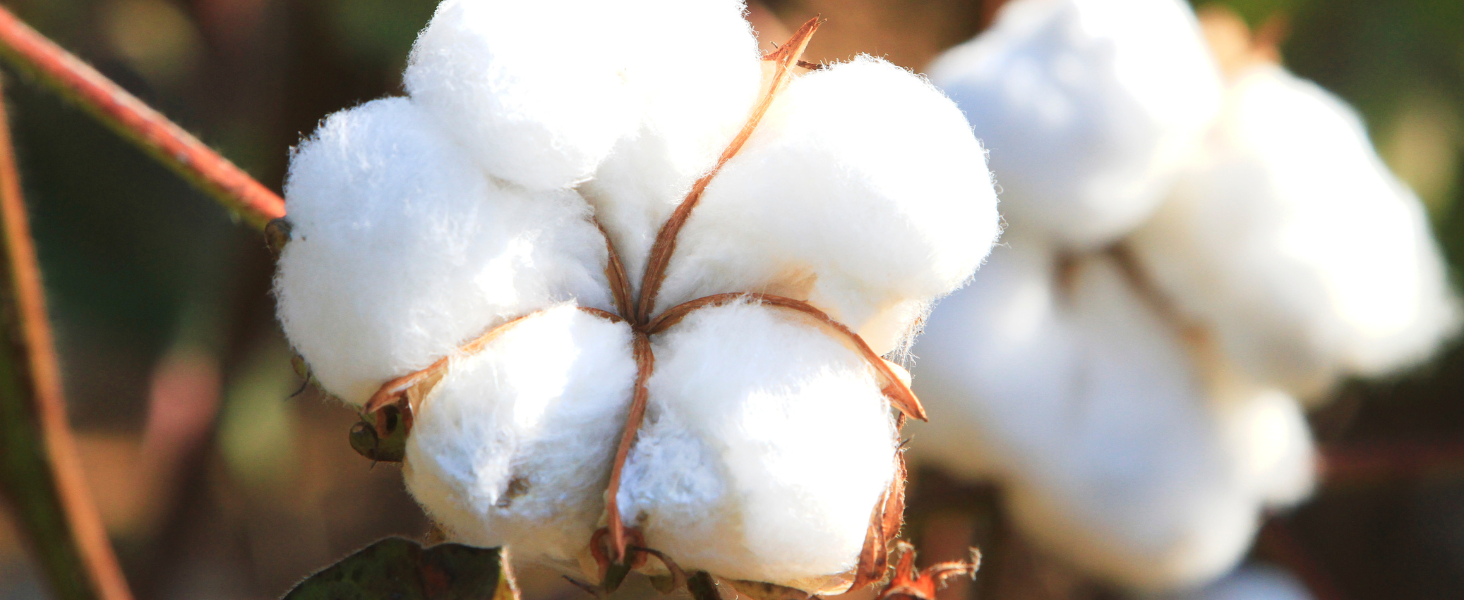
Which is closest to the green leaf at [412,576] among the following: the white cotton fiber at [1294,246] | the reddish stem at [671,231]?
the reddish stem at [671,231]

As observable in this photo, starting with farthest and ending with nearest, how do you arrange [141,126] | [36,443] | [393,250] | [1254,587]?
[1254,587] < [36,443] < [141,126] < [393,250]

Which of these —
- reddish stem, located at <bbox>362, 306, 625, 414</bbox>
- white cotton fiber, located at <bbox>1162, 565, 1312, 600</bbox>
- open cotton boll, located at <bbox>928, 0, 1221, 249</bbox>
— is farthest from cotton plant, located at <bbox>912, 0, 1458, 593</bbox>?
reddish stem, located at <bbox>362, 306, 625, 414</bbox>

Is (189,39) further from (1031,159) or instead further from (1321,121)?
(1321,121)

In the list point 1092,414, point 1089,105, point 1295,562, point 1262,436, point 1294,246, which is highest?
point 1089,105

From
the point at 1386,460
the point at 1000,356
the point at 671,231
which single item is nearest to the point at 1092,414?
the point at 1000,356

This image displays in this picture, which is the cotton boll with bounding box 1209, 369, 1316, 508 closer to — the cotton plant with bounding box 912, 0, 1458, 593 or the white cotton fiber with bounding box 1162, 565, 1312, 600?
the cotton plant with bounding box 912, 0, 1458, 593

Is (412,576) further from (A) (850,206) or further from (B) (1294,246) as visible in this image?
(B) (1294,246)

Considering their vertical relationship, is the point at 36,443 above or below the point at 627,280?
below

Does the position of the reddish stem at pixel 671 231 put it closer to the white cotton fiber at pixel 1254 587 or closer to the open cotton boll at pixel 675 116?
the open cotton boll at pixel 675 116

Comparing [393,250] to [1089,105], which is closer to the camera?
[393,250]
